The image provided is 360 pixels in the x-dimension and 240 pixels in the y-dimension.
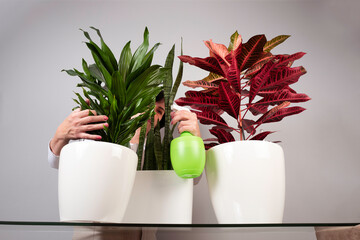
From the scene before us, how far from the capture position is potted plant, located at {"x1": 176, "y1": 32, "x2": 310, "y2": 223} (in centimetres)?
55

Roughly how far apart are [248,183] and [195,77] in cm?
69

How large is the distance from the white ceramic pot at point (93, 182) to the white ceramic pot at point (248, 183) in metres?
0.19

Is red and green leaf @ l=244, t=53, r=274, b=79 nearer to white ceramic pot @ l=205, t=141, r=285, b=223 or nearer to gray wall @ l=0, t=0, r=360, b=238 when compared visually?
white ceramic pot @ l=205, t=141, r=285, b=223

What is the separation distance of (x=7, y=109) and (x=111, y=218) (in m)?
0.85

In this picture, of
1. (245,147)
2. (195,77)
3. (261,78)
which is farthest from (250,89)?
(195,77)

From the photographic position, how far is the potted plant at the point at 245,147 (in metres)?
0.55

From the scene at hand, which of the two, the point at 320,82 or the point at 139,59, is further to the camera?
the point at 320,82

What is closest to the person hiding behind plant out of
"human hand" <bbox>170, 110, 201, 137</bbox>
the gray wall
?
"human hand" <bbox>170, 110, 201, 137</bbox>

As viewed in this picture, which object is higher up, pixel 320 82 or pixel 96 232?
pixel 320 82

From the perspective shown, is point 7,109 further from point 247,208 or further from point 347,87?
point 347,87

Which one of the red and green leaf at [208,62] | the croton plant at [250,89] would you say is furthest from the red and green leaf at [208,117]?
the red and green leaf at [208,62]

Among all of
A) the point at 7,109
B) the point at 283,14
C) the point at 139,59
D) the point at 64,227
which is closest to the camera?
the point at 64,227

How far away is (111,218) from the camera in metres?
0.51

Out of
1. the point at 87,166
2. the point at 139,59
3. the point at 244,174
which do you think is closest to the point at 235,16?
the point at 139,59
